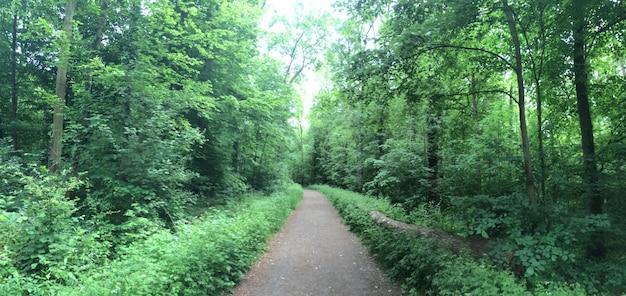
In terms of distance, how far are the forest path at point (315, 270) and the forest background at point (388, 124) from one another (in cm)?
223

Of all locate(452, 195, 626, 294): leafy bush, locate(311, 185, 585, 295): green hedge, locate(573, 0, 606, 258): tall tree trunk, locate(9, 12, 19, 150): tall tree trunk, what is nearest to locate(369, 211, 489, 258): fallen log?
locate(311, 185, 585, 295): green hedge

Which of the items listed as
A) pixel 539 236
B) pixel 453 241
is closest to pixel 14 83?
pixel 453 241

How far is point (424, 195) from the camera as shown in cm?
1346

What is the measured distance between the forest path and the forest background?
2229 mm

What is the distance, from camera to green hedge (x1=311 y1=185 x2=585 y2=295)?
4012 millimetres

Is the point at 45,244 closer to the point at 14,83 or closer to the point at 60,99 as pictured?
the point at 60,99

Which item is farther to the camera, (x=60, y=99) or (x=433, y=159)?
(x=433, y=159)

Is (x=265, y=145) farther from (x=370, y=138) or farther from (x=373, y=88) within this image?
(x=373, y=88)

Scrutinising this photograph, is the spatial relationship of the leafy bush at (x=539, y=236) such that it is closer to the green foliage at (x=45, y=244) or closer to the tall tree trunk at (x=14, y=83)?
the green foliage at (x=45, y=244)

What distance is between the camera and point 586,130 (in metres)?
7.11

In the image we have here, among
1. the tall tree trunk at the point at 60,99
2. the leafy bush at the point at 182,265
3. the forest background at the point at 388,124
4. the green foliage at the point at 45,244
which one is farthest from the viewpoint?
the tall tree trunk at the point at 60,99

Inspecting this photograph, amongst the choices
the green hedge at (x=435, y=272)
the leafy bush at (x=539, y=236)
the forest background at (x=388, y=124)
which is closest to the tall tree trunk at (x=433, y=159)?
the forest background at (x=388, y=124)

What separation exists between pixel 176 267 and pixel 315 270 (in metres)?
3.52

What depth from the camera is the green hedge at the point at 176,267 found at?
3.99m
